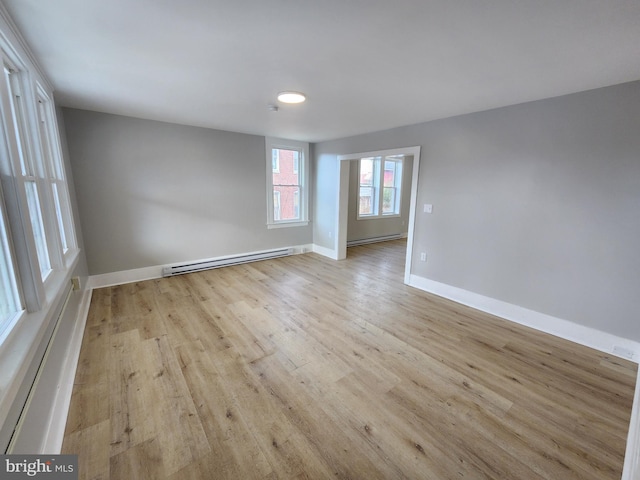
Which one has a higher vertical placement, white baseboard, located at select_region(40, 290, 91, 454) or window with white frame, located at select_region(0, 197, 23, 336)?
window with white frame, located at select_region(0, 197, 23, 336)

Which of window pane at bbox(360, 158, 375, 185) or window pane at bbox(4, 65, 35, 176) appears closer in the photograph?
window pane at bbox(4, 65, 35, 176)

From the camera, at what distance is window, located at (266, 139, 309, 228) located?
509 cm

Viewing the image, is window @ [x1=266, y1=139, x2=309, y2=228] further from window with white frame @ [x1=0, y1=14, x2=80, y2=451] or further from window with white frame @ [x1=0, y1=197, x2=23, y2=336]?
window with white frame @ [x1=0, y1=197, x2=23, y2=336]

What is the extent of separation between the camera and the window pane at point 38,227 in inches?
70.7

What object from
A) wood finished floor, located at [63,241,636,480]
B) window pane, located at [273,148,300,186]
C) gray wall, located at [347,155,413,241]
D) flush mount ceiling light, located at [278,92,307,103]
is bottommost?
wood finished floor, located at [63,241,636,480]

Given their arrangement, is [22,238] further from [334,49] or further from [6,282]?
[334,49]

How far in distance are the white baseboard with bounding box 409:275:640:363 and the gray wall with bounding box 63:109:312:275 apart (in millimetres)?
3449

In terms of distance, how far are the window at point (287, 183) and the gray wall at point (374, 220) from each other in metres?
1.22

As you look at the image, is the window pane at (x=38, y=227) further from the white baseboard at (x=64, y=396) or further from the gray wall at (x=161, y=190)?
the gray wall at (x=161, y=190)

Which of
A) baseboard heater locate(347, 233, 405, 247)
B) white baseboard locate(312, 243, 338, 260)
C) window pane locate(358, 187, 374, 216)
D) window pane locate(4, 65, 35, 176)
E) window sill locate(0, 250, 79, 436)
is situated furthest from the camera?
window pane locate(358, 187, 374, 216)

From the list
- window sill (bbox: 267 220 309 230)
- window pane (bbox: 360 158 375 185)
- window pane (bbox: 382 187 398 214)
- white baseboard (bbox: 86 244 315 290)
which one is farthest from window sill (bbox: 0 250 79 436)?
window pane (bbox: 382 187 398 214)

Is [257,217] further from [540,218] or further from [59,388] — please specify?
[540,218]

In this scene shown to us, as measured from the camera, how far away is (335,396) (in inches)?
73.4

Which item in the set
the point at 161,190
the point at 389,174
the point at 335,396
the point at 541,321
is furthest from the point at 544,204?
the point at 161,190
